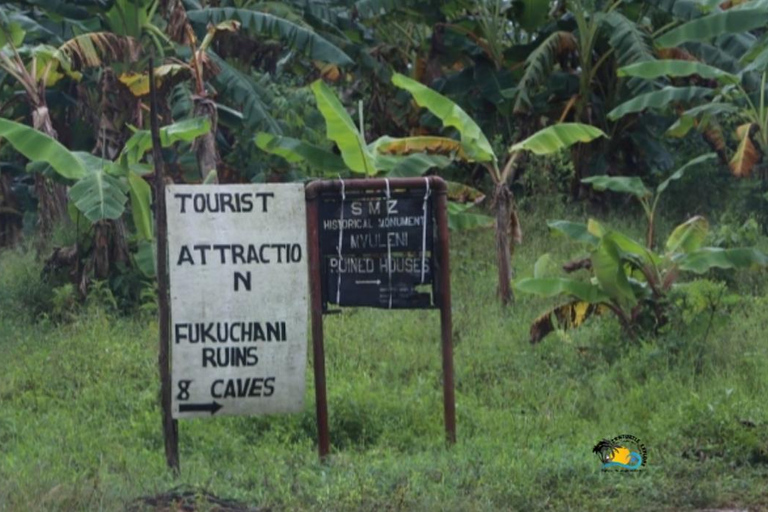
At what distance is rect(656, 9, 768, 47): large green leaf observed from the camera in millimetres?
11953

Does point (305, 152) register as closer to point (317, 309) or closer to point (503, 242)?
point (503, 242)

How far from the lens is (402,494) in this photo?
6.21 m

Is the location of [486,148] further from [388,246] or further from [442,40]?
[442,40]

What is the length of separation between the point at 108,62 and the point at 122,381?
4304 millimetres

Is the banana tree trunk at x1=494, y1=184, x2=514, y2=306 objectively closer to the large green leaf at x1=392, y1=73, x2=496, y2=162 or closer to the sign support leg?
the large green leaf at x1=392, y1=73, x2=496, y2=162

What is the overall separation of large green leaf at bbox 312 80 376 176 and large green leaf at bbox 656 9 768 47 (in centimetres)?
444

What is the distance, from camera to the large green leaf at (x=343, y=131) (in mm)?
9156

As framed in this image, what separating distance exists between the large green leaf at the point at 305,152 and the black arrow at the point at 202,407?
13.7 ft

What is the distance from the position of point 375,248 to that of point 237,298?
98cm

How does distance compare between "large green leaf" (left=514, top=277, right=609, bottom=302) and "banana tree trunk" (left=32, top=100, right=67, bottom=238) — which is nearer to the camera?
"large green leaf" (left=514, top=277, right=609, bottom=302)

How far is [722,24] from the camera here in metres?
12.1

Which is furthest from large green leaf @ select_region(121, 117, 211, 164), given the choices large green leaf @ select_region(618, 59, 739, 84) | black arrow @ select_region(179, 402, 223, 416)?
large green leaf @ select_region(618, 59, 739, 84)

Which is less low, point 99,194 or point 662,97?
point 662,97

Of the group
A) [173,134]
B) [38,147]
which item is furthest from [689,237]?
[38,147]
